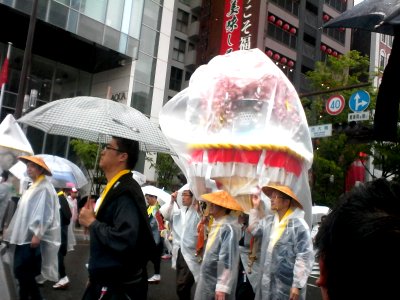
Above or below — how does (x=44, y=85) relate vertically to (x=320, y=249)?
above

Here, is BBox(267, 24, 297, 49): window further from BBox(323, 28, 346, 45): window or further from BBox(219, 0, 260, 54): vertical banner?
BBox(323, 28, 346, 45): window

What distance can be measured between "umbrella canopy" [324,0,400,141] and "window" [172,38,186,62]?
1201 inches

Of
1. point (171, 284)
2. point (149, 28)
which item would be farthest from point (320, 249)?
point (149, 28)

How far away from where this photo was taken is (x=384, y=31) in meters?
2.22

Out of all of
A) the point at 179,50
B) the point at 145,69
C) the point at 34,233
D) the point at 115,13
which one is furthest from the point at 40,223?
the point at 179,50

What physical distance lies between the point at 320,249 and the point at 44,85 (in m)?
24.7

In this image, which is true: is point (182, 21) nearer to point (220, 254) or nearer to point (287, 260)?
point (220, 254)

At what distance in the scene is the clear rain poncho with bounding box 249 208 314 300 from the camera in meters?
3.90

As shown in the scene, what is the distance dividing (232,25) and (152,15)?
16.2 feet

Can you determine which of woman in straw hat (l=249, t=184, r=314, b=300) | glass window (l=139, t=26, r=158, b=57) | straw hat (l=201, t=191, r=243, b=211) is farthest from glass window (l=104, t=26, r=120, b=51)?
woman in straw hat (l=249, t=184, r=314, b=300)

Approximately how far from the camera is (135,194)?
296 cm

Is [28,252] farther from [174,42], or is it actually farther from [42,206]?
[174,42]

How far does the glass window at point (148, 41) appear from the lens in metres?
25.3

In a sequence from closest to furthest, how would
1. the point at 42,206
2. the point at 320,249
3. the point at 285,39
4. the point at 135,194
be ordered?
1. the point at 320,249
2. the point at 135,194
3. the point at 42,206
4. the point at 285,39
